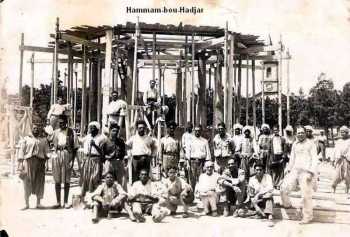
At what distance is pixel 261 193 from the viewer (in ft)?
27.6

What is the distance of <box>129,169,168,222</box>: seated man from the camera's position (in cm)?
820

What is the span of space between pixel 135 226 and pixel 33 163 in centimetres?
238

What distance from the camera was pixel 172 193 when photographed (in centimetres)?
855

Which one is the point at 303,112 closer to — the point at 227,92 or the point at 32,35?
the point at 227,92

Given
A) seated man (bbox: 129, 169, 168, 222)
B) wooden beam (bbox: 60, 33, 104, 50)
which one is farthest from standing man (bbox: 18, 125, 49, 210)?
wooden beam (bbox: 60, 33, 104, 50)

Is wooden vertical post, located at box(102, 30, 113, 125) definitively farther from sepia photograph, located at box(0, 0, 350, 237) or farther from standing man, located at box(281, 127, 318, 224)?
standing man, located at box(281, 127, 318, 224)

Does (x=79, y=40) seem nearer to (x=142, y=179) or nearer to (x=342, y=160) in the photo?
(x=142, y=179)

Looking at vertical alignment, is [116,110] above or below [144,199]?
above

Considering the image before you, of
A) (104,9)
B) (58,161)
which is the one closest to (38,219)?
(58,161)

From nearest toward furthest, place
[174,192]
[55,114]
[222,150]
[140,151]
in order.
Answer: [174,192] < [140,151] < [222,150] < [55,114]

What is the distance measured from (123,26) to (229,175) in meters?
4.62

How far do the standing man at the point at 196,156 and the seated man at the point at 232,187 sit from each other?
0.96 meters

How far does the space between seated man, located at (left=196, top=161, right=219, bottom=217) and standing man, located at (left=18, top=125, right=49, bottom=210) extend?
2962mm

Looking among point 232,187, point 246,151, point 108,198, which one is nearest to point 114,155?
point 108,198
